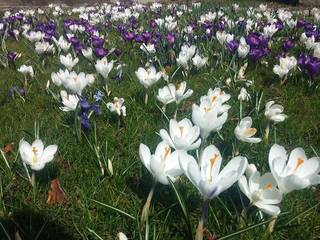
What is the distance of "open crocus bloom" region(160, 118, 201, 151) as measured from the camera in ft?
6.71

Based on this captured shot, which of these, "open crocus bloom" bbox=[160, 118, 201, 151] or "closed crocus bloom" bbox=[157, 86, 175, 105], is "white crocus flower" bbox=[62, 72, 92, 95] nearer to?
"closed crocus bloom" bbox=[157, 86, 175, 105]

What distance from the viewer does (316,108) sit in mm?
3842

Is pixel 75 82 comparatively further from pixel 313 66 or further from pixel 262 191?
pixel 313 66

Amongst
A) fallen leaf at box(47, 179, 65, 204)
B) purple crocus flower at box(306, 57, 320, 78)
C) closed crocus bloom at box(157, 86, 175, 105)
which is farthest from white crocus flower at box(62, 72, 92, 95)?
purple crocus flower at box(306, 57, 320, 78)

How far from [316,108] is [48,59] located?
3.76 meters

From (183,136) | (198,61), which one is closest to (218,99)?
(183,136)

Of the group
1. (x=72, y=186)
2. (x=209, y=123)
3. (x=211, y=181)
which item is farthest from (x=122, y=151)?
(x=211, y=181)

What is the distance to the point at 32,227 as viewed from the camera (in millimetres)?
2123

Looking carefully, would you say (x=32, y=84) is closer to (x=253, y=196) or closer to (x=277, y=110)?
(x=277, y=110)

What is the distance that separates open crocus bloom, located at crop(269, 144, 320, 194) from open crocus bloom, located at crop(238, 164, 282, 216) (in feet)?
0.16

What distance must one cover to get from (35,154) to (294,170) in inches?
57.5

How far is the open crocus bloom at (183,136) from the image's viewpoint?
6.71 ft

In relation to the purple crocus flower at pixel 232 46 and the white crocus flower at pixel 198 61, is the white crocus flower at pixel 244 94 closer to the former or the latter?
the white crocus flower at pixel 198 61


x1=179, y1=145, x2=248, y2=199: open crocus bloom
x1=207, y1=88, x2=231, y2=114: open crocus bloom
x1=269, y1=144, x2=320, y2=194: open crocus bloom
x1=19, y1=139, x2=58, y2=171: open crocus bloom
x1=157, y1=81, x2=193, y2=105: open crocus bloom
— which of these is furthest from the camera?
x1=157, y1=81, x2=193, y2=105: open crocus bloom
